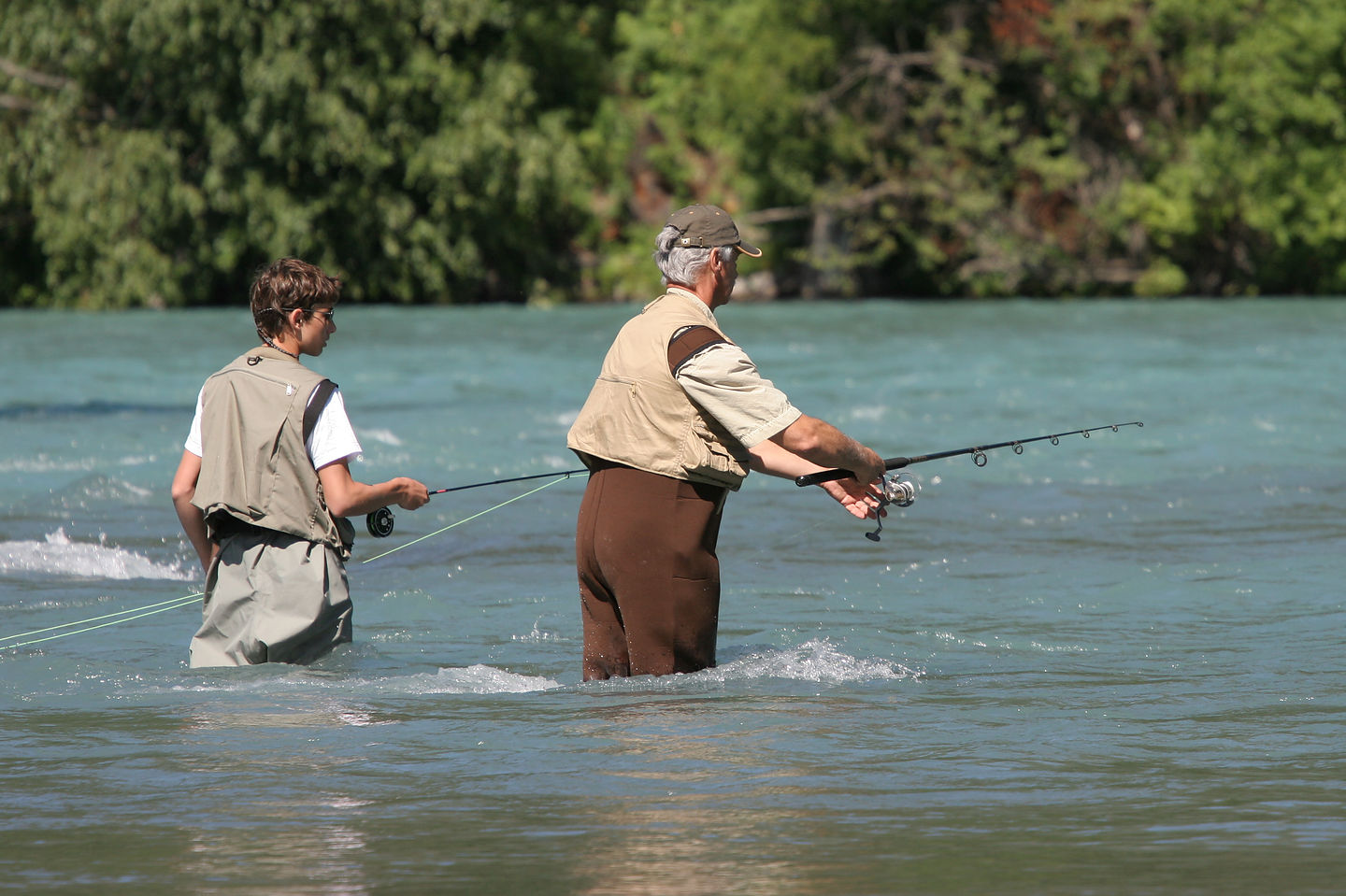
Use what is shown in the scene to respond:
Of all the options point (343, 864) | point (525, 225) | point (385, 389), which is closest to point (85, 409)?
point (385, 389)

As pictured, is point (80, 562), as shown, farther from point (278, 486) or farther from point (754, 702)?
point (754, 702)

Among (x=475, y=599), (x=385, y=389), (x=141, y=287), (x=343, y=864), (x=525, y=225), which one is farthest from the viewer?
(x=525, y=225)

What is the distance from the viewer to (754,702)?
5707 mm

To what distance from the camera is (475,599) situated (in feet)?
26.7

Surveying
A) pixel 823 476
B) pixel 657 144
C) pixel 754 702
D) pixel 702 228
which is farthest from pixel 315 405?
pixel 657 144

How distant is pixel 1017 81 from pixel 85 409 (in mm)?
26912

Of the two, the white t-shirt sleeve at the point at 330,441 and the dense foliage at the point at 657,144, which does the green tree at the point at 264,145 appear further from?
the white t-shirt sleeve at the point at 330,441

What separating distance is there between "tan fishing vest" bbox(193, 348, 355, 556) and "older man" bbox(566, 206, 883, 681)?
0.73 meters

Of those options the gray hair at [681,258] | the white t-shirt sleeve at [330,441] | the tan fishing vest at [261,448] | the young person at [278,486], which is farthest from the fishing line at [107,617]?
the gray hair at [681,258]

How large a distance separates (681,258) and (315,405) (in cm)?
106

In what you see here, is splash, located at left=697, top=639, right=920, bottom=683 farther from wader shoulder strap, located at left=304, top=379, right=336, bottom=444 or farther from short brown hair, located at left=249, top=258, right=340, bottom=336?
short brown hair, located at left=249, top=258, right=340, bottom=336

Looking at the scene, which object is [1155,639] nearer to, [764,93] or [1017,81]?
[764,93]

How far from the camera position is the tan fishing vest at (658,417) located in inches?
198

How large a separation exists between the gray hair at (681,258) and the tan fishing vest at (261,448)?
100cm
